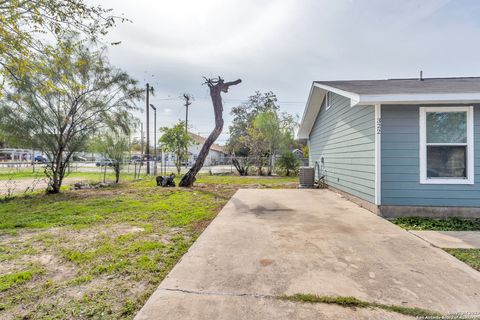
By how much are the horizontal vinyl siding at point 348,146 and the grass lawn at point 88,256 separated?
336cm

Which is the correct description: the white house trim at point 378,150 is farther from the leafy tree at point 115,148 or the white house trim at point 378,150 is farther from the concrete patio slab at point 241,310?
the leafy tree at point 115,148

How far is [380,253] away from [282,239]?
46.7 inches

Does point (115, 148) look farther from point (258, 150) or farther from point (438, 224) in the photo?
point (438, 224)

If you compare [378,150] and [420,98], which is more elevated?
[420,98]

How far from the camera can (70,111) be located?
8531 mm

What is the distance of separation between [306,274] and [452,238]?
2.63 meters

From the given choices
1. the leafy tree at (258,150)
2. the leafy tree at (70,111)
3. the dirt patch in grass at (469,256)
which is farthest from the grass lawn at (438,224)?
the leafy tree at (258,150)

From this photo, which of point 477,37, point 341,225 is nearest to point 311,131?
point 477,37

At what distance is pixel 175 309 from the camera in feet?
6.11

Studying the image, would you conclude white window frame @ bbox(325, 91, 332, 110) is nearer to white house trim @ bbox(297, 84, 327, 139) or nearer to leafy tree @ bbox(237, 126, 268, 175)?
white house trim @ bbox(297, 84, 327, 139)

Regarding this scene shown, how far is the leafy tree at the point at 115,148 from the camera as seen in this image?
36.9 ft

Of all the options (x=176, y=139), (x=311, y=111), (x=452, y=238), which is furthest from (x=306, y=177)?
(x=176, y=139)

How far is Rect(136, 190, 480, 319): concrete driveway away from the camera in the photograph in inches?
73.7

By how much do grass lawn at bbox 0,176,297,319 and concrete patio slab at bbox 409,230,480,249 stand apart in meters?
3.32
